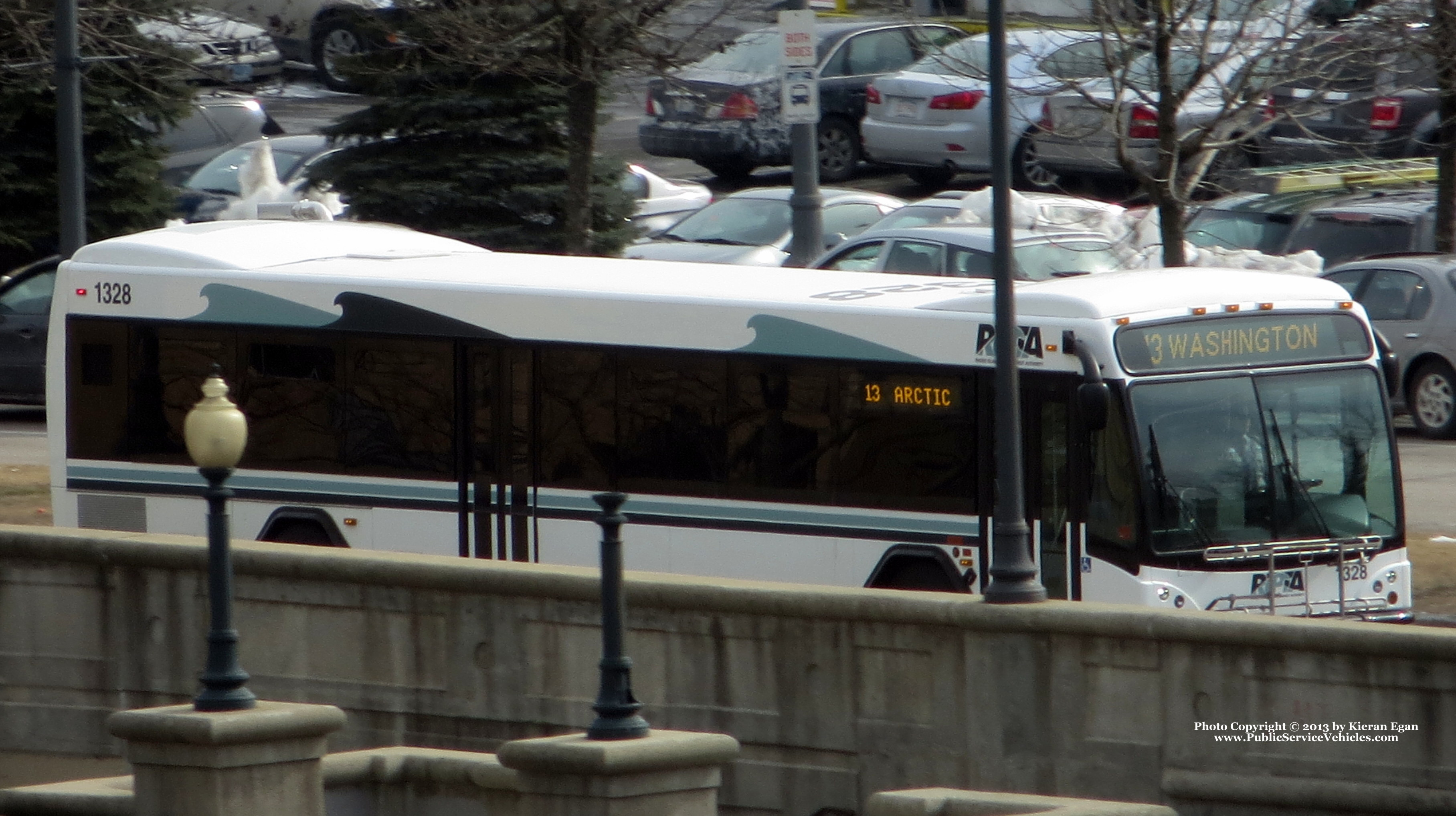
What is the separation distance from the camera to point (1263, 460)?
11.6 meters

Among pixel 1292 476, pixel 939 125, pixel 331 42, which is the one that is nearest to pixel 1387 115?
pixel 939 125

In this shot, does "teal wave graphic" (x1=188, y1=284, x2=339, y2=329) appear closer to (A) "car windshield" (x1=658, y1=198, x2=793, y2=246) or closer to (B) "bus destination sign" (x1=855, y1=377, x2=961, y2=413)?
(B) "bus destination sign" (x1=855, y1=377, x2=961, y2=413)

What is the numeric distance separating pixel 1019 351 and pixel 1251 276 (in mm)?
1537

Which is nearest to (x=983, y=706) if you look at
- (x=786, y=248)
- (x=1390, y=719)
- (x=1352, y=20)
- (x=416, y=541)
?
(x=1390, y=719)

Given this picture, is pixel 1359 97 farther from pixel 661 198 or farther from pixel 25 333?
pixel 25 333

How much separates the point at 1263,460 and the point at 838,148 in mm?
19507

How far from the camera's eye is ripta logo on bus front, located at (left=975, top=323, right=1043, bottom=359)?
38.4 ft

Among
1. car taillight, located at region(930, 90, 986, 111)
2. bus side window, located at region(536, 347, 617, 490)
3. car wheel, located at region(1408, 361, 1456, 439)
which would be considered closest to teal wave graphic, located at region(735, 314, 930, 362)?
bus side window, located at region(536, 347, 617, 490)

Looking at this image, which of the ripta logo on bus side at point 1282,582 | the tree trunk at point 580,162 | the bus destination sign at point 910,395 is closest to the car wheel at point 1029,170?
the tree trunk at point 580,162

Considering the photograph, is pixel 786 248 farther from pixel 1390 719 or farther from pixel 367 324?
pixel 1390 719

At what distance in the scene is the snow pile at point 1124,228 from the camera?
19.1m

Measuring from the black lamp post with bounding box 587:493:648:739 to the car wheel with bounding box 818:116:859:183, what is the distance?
74.2 ft

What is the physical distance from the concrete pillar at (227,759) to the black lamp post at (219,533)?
3.1 inches

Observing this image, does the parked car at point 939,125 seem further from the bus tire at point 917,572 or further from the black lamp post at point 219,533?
the black lamp post at point 219,533
